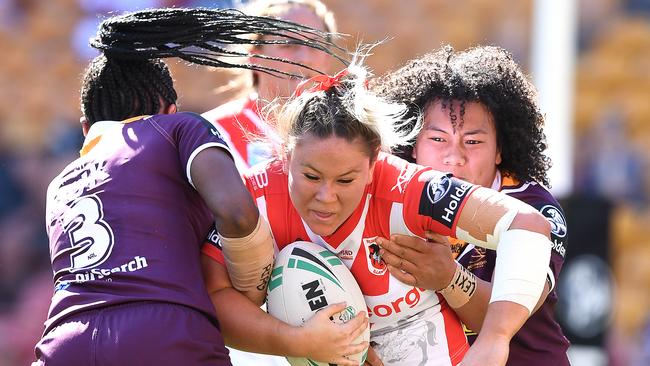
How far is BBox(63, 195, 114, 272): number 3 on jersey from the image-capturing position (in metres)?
3.63

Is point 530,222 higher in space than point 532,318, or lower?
higher

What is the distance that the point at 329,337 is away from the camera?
3623 mm

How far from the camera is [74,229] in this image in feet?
12.1

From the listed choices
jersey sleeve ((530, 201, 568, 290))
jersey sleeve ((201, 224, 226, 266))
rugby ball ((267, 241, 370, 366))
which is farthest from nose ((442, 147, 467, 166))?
jersey sleeve ((201, 224, 226, 266))

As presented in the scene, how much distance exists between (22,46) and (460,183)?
271 inches

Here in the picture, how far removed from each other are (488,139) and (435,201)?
817 millimetres

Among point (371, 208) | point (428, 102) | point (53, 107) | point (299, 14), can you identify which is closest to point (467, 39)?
point (53, 107)

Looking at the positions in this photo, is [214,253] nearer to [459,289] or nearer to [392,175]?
[392,175]

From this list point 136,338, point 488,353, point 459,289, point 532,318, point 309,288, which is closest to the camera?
point 488,353

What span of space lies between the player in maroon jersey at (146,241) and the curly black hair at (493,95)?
3.00 feet

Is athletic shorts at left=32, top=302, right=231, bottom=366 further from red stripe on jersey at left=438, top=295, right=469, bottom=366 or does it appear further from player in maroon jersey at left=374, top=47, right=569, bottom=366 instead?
player in maroon jersey at left=374, top=47, right=569, bottom=366

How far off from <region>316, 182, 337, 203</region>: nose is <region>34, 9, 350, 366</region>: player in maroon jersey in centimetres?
20

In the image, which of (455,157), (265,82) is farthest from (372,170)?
(265,82)

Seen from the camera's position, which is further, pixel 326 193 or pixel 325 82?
pixel 325 82
